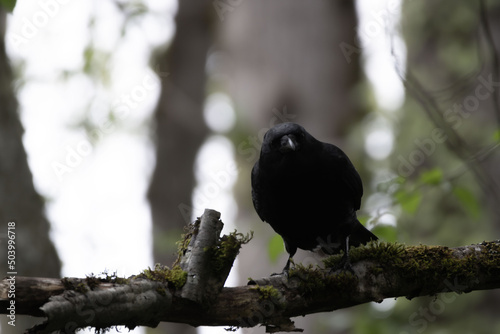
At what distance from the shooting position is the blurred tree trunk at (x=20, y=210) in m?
4.22

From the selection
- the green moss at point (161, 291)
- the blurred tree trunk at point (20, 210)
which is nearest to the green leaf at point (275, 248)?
the green moss at point (161, 291)

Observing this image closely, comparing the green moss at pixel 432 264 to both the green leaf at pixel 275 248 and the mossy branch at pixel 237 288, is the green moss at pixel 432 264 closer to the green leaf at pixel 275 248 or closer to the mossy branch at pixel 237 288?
the mossy branch at pixel 237 288

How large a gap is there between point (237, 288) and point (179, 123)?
6.86 meters

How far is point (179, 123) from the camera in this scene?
943 centimetres

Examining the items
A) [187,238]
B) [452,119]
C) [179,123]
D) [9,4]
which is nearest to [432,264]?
[187,238]

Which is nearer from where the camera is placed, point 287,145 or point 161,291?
point 161,291

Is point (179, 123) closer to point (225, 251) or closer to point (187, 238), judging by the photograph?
point (187, 238)

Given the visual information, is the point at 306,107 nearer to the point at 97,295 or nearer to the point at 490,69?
the point at 490,69

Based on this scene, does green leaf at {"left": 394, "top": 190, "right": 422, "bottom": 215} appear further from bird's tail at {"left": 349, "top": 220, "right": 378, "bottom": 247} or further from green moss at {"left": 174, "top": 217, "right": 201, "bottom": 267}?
green moss at {"left": 174, "top": 217, "right": 201, "bottom": 267}

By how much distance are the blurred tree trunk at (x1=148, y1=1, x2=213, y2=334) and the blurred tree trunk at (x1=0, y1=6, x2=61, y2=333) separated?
3.45 meters

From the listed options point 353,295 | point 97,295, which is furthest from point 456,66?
point 97,295

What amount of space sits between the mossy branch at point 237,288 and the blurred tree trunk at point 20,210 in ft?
5.92

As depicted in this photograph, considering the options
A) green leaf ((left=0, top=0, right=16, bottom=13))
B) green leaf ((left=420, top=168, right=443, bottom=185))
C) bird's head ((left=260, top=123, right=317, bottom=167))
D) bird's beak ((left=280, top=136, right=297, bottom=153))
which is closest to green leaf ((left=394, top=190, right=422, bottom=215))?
green leaf ((left=420, top=168, right=443, bottom=185))

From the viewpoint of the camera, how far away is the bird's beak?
3.70m
